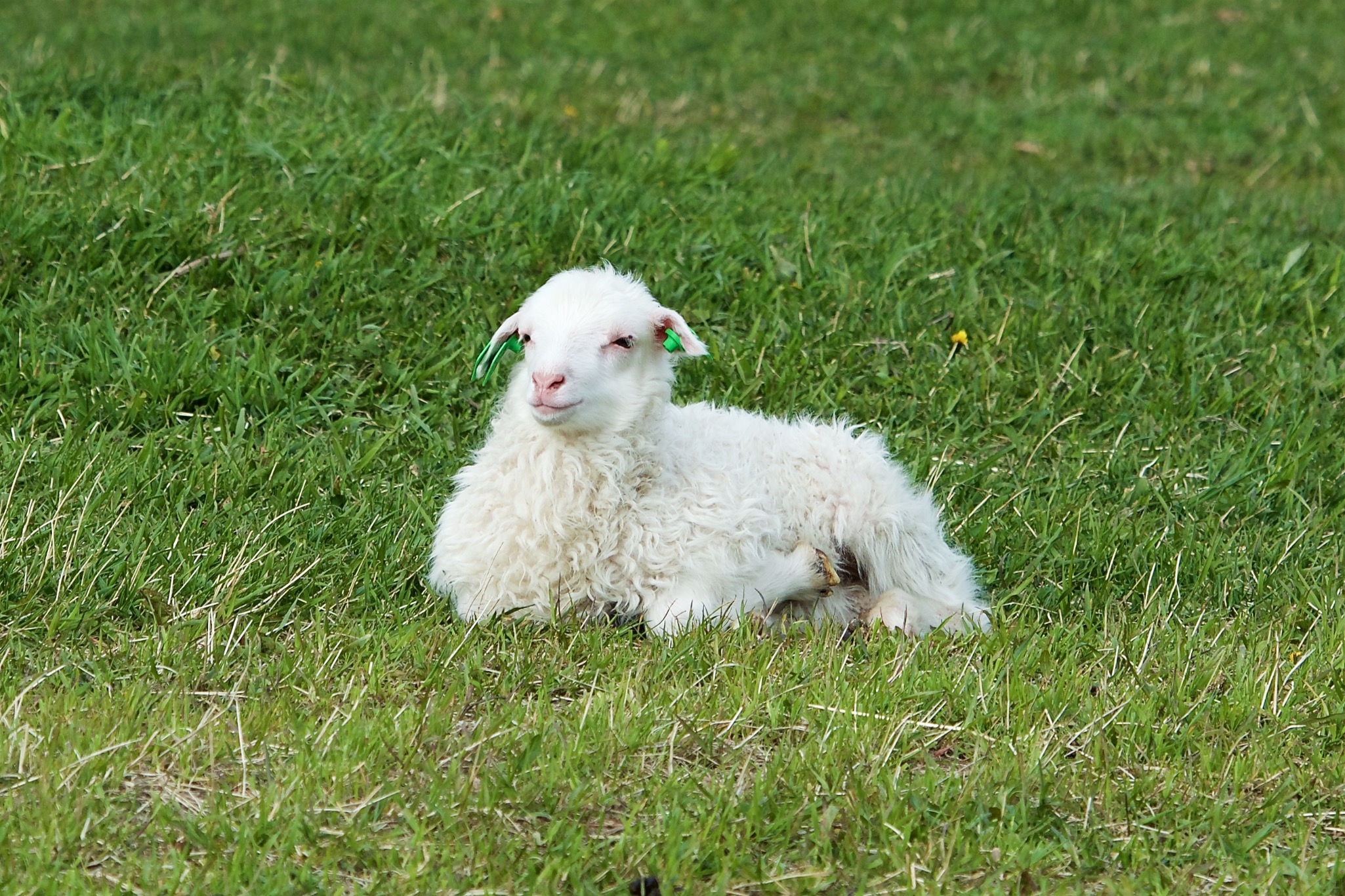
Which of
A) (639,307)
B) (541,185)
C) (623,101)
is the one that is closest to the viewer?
(639,307)

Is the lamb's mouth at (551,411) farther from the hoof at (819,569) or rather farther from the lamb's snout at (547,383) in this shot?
the hoof at (819,569)

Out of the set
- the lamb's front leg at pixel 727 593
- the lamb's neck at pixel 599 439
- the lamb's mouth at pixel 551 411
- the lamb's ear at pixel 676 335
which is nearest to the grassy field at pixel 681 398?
the lamb's front leg at pixel 727 593

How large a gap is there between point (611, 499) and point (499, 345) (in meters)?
0.55

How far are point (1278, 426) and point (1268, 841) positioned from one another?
297 cm

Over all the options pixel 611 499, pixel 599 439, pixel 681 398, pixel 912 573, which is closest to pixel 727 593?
pixel 611 499

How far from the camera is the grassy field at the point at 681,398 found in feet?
10.7

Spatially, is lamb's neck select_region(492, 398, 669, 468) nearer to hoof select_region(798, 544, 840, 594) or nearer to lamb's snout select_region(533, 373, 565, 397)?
lamb's snout select_region(533, 373, 565, 397)

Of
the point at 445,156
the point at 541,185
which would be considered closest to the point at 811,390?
the point at 541,185

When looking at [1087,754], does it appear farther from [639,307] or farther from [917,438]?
[917,438]

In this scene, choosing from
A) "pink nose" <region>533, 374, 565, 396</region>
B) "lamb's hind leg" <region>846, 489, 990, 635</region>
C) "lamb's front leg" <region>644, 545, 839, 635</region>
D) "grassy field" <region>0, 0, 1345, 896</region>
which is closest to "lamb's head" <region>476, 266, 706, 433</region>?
"pink nose" <region>533, 374, 565, 396</region>

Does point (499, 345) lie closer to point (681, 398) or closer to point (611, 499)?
point (611, 499)

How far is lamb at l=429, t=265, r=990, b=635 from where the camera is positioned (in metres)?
4.05

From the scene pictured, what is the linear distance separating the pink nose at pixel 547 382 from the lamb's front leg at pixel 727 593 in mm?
632

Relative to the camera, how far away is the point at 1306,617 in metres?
4.70
